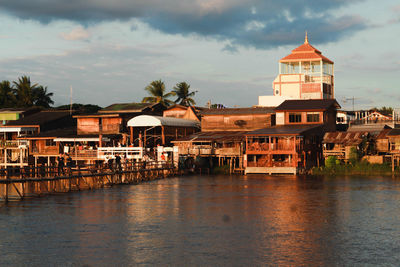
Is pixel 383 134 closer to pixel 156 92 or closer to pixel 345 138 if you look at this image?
pixel 345 138

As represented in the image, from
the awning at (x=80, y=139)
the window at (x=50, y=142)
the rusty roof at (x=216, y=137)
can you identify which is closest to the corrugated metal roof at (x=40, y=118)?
the window at (x=50, y=142)

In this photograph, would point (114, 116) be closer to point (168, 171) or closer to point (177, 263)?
→ point (168, 171)

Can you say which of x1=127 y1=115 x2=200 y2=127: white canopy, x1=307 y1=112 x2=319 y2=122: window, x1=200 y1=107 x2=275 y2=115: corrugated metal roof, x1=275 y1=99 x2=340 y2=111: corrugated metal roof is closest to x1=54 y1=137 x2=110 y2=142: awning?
x1=127 y1=115 x2=200 y2=127: white canopy

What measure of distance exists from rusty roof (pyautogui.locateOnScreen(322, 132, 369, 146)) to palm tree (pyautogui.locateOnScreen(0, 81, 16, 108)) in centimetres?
6016

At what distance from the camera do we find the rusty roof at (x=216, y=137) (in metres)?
64.1

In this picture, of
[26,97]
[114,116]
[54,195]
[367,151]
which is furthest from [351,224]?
[26,97]

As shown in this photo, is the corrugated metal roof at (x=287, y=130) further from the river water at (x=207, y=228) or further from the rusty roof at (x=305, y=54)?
the rusty roof at (x=305, y=54)

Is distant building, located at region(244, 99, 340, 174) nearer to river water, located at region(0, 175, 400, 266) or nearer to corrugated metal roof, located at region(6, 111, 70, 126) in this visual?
river water, located at region(0, 175, 400, 266)

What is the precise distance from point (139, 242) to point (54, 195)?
19587 mm

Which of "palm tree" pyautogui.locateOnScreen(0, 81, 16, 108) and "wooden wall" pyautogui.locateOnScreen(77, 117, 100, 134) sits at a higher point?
"palm tree" pyautogui.locateOnScreen(0, 81, 16, 108)

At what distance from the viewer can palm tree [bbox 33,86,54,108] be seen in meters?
101

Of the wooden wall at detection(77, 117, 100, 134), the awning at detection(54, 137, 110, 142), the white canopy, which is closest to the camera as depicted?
the white canopy

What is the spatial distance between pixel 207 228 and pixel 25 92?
261 feet

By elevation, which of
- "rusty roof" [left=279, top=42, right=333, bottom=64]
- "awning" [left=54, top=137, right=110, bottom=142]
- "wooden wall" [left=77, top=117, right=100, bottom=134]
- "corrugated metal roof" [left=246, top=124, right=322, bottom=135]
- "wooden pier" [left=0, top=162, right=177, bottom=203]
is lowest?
"wooden pier" [left=0, top=162, right=177, bottom=203]
